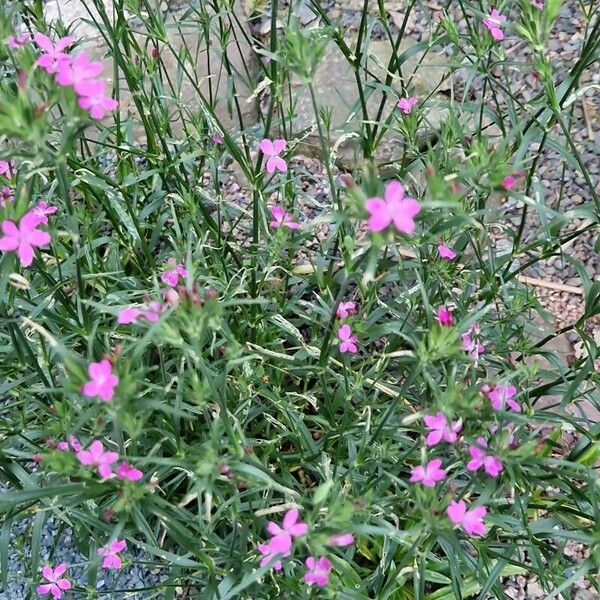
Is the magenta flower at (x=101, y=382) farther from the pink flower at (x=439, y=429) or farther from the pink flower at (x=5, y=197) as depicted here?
the pink flower at (x=439, y=429)

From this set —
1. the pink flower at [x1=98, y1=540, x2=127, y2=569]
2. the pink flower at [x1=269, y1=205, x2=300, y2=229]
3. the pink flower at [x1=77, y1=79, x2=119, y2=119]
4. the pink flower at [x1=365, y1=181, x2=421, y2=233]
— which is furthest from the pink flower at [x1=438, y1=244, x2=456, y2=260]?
the pink flower at [x1=98, y1=540, x2=127, y2=569]

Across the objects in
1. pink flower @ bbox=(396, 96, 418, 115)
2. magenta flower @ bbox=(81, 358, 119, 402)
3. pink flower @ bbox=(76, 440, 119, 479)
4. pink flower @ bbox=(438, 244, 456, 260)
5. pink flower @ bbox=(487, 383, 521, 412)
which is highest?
pink flower @ bbox=(396, 96, 418, 115)

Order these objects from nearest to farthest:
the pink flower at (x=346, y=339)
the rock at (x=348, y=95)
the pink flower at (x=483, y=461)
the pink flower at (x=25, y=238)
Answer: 1. the pink flower at (x=25, y=238)
2. the pink flower at (x=483, y=461)
3. the pink flower at (x=346, y=339)
4. the rock at (x=348, y=95)

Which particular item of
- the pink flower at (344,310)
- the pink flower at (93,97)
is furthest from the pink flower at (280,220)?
the pink flower at (93,97)

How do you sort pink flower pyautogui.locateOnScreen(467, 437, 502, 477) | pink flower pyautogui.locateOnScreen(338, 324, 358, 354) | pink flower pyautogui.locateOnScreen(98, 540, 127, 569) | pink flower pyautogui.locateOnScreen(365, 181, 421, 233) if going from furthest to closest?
pink flower pyautogui.locateOnScreen(338, 324, 358, 354) → pink flower pyautogui.locateOnScreen(98, 540, 127, 569) → pink flower pyautogui.locateOnScreen(467, 437, 502, 477) → pink flower pyautogui.locateOnScreen(365, 181, 421, 233)

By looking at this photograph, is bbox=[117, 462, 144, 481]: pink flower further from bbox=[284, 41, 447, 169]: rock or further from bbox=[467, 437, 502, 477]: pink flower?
bbox=[284, 41, 447, 169]: rock

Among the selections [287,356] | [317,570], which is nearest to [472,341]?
[287,356]

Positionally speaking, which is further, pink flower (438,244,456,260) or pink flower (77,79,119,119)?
pink flower (438,244,456,260)

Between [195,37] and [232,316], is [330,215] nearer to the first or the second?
[232,316]
